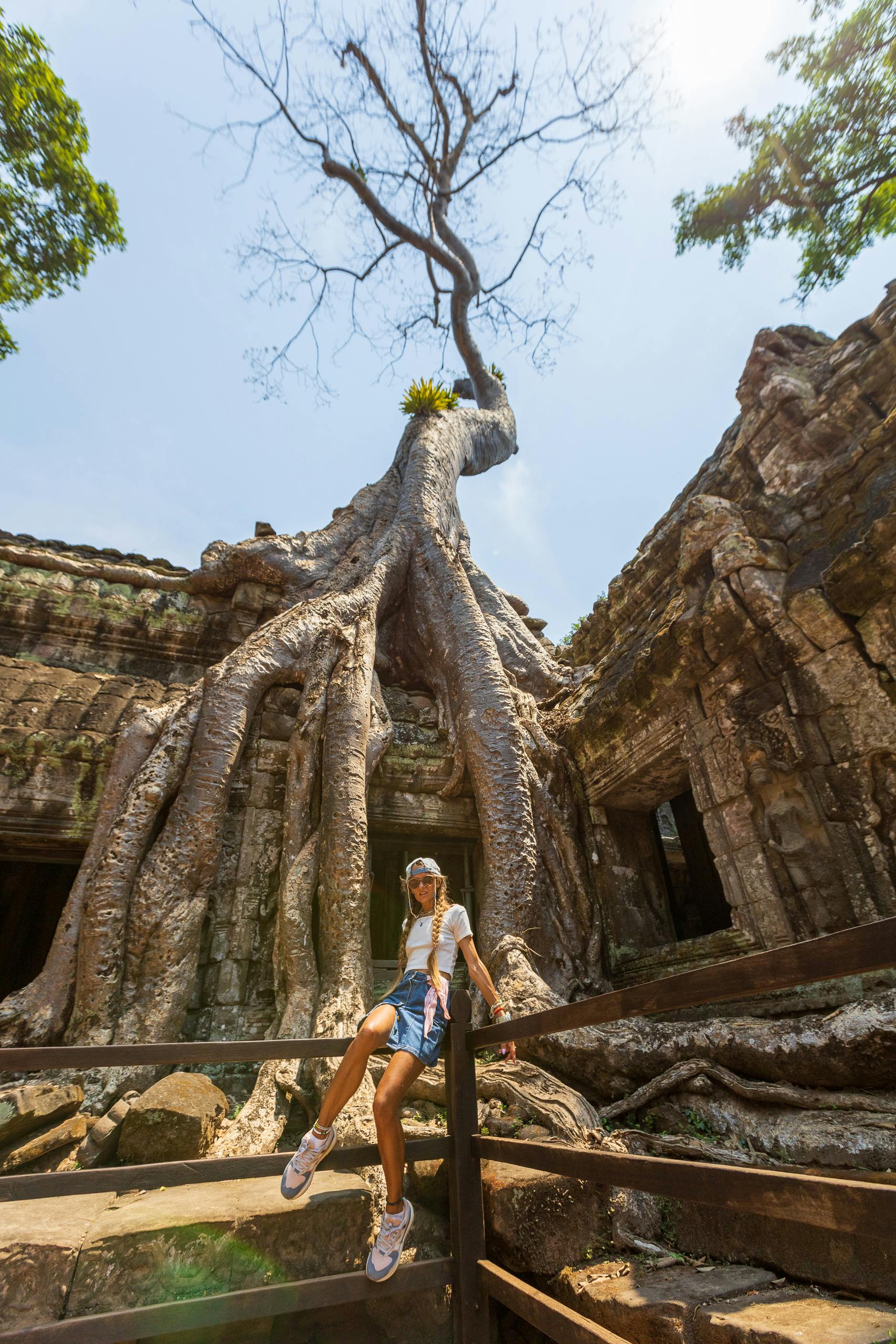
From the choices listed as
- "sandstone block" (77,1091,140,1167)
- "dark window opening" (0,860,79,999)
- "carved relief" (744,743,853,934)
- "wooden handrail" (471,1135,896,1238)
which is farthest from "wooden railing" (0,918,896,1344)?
"dark window opening" (0,860,79,999)

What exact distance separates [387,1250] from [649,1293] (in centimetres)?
65

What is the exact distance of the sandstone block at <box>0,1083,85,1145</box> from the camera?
2803mm

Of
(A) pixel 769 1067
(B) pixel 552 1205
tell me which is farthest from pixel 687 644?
(B) pixel 552 1205

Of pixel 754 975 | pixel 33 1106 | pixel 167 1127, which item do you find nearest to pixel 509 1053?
pixel 754 975

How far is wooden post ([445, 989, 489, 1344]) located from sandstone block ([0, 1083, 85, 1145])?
2182 mm

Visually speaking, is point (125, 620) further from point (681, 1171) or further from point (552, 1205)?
point (681, 1171)

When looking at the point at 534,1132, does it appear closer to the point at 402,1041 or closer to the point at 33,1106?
the point at 402,1041

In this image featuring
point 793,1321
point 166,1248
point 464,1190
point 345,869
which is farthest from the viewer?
point 345,869

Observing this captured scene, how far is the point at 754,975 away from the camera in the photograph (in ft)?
3.67

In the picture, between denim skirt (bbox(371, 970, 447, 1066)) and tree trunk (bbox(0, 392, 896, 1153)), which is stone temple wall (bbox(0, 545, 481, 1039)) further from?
denim skirt (bbox(371, 970, 447, 1066))

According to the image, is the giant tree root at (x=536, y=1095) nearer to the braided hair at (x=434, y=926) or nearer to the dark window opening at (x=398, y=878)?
the braided hair at (x=434, y=926)

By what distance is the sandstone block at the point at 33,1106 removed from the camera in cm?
280

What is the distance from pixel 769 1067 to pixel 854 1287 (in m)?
1.02

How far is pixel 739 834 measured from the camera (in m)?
3.59
